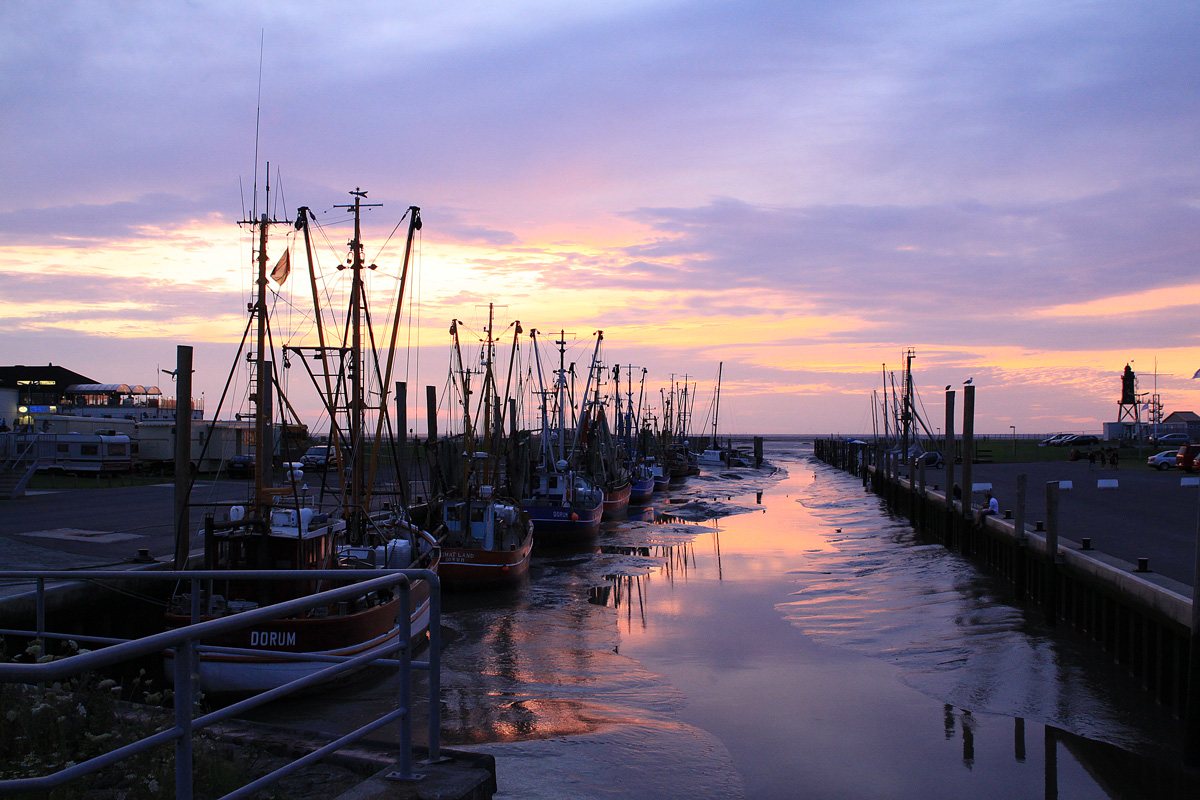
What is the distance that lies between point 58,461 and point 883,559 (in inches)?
1656

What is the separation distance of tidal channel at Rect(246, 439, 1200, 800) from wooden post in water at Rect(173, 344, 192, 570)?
458 centimetres

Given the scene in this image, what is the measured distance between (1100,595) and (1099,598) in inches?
4.3

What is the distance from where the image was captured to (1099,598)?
15641 mm

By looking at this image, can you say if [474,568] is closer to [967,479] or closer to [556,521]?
[556,521]

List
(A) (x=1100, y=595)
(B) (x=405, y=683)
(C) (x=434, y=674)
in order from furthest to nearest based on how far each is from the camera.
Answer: (A) (x=1100, y=595), (C) (x=434, y=674), (B) (x=405, y=683)

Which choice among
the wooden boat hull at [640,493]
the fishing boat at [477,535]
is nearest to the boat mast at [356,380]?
the fishing boat at [477,535]

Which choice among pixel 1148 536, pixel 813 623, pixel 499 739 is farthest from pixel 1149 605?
pixel 1148 536

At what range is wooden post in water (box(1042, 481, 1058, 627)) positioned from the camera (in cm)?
1777

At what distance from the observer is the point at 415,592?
17.5m

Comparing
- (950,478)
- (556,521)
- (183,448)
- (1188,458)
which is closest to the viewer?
(183,448)

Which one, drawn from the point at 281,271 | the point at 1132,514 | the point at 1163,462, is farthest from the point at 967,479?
the point at 1163,462

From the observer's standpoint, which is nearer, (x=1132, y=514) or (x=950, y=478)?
(x=1132, y=514)

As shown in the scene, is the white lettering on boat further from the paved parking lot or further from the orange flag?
the paved parking lot

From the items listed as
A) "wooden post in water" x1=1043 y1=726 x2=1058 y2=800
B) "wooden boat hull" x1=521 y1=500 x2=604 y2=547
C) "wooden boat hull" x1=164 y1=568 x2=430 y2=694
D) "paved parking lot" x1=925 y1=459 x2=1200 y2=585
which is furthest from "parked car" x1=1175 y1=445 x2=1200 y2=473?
"wooden boat hull" x1=164 y1=568 x2=430 y2=694
